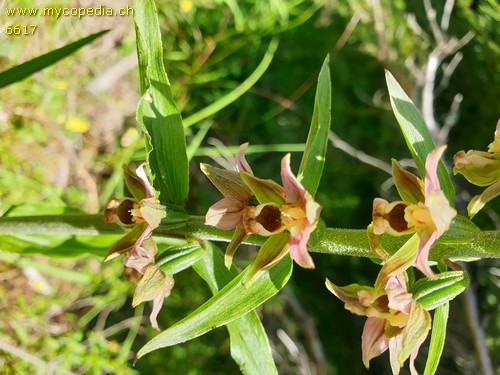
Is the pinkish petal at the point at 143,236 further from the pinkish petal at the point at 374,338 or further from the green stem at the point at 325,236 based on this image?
Answer: the pinkish petal at the point at 374,338

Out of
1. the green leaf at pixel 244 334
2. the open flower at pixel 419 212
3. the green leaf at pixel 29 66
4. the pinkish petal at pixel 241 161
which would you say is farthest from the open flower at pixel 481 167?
the green leaf at pixel 29 66

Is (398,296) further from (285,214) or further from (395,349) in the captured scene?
(285,214)

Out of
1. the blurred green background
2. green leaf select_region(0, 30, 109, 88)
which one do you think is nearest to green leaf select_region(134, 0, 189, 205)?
green leaf select_region(0, 30, 109, 88)

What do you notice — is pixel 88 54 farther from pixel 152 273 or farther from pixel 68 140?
pixel 152 273

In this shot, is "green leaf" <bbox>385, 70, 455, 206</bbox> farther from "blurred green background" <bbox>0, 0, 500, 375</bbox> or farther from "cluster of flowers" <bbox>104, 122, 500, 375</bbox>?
"blurred green background" <bbox>0, 0, 500, 375</bbox>

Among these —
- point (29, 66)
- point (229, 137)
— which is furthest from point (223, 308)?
point (229, 137)

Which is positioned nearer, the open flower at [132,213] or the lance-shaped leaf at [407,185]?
the lance-shaped leaf at [407,185]

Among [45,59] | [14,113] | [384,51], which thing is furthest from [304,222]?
[384,51]
